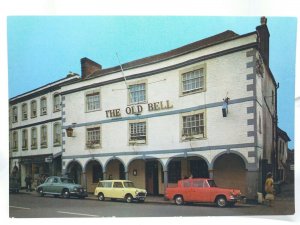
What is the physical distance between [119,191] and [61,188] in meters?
1.21

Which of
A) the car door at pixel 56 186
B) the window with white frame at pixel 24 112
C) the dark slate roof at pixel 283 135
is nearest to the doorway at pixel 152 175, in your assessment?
the car door at pixel 56 186

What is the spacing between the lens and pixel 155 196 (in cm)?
761

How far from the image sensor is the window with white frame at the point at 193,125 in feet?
24.4

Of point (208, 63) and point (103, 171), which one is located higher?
point (208, 63)

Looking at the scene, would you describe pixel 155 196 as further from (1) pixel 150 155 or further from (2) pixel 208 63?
(2) pixel 208 63

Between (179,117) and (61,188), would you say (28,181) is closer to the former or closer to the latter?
(61,188)

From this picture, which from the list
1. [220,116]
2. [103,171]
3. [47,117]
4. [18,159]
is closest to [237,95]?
[220,116]

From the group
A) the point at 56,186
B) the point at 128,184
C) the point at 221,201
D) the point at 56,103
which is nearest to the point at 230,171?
the point at 221,201

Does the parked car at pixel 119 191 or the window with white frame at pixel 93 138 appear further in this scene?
the window with white frame at pixel 93 138

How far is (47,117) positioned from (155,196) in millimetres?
2796

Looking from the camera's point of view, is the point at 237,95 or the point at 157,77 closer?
the point at 237,95

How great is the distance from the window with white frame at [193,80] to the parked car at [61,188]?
284cm

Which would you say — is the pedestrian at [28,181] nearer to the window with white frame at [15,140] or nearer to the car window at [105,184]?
the window with white frame at [15,140]
